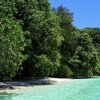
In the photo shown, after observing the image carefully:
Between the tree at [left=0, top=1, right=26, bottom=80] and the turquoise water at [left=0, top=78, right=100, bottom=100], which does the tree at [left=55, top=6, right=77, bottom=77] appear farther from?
the tree at [left=0, top=1, right=26, bottom=80]

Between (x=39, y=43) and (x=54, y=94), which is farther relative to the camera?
(x=39, y=43)

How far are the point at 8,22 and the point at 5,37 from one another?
131cm

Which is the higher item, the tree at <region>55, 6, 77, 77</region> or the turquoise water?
the tree at <region>55, 6, 77, 77</region>

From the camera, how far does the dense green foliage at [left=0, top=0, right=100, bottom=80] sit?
29422 millimetres

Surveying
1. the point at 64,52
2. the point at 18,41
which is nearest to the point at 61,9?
the point at 64,52

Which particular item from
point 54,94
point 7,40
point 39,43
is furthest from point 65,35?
point 7,40

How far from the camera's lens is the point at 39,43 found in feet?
146

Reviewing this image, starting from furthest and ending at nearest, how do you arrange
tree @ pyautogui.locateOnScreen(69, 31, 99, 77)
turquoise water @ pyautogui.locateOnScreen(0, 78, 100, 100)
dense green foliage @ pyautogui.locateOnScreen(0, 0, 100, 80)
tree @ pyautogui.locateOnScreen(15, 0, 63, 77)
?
tree @ pyautogui.locateOnScreen(69, 31, 99, 77) < tree @ pyautogui.locateOnScreen(15, 0, 63, 77) < dense green foliage @ pyautogui.locateOnScreen(0, 0, 100, 80) < turquoise water @ pyautogui.locateOnScreen(0, 78, 100, 100)

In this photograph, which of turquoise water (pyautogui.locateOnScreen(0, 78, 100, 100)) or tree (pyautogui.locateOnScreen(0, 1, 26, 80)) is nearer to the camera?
turquoise water (pyautogui.locateOnScreen(0, 78, 100, 100))

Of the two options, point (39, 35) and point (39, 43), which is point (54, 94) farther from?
point (39, 43)

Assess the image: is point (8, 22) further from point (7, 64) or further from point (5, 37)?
point (7, 64)

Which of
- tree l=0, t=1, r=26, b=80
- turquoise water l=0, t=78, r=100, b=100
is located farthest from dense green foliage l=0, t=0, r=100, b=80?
turquoise water l=0, t=78, r=100, b=100

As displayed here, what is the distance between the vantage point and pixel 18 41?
3084 centimetres

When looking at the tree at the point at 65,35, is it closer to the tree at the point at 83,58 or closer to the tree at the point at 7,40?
the tree at the point at 83,58
